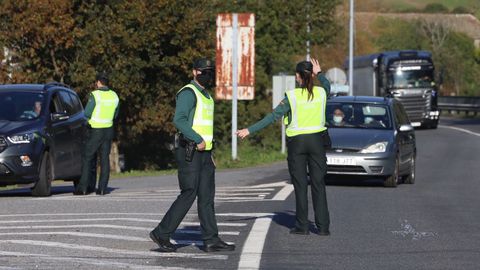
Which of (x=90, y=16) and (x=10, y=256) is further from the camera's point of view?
(x=90, y=16)

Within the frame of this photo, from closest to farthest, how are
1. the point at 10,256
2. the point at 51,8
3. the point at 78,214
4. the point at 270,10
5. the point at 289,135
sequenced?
the point at 10,256, the point at 289,135, the point at 78,214, the point at 51,8, the point at 270,10

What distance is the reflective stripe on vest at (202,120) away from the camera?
39.5 ft

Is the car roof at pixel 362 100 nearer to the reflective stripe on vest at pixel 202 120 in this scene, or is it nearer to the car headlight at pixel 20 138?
the car headlight at pixel 20 138

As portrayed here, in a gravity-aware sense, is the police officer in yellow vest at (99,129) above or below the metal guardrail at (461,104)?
above

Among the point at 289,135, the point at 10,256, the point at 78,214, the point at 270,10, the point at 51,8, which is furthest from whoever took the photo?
the point at 270,10

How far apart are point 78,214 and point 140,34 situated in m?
20.8

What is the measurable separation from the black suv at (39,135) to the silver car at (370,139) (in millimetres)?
4229

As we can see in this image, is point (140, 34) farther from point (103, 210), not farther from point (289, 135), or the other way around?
point (289, 135)

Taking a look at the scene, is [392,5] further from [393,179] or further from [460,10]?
[393,179]

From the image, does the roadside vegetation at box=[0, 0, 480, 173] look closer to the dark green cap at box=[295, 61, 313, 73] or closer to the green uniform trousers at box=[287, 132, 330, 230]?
the green uniform trousers at box=[287, 132, 330, 230]

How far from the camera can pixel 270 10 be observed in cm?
5078

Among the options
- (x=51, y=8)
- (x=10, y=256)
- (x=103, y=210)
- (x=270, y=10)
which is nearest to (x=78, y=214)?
(x=103, y=210)

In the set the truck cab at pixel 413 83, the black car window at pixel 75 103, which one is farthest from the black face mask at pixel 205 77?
the truck cab at pixel 413 83

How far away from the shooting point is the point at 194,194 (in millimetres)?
12133
